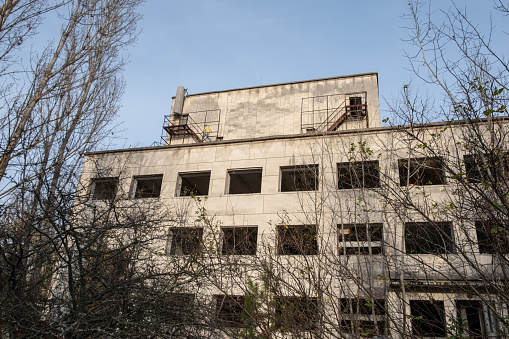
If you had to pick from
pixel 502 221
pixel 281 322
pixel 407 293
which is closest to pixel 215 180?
pixel 281 322

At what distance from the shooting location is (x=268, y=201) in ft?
49.3

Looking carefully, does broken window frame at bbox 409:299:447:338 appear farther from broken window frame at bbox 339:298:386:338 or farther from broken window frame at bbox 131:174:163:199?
broken window frame at bbox 131:174:163:199

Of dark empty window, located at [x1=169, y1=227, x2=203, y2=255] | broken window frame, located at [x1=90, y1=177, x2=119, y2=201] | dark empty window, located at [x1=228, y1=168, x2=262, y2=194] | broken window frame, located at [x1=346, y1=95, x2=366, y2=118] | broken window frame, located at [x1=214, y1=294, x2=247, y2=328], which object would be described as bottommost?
broken window frame, located at [x1=214, y1=294, x2=247, y2=328]

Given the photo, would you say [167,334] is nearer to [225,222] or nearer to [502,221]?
[502,221]

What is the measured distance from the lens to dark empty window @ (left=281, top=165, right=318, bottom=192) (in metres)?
14.8

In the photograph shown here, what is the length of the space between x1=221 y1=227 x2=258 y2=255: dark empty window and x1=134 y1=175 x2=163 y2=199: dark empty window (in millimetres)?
4366

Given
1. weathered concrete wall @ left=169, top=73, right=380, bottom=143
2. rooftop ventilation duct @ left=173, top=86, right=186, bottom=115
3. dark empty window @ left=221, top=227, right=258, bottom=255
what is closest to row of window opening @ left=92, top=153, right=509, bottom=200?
dark empty window @ left=221, top=227, right=258, bottom=255

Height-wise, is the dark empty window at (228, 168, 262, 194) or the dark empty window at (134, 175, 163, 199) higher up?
the dark empty window at (228, 168, 262, 194)

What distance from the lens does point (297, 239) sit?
42.0 ft

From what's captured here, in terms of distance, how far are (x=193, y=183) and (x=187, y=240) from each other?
4539mm

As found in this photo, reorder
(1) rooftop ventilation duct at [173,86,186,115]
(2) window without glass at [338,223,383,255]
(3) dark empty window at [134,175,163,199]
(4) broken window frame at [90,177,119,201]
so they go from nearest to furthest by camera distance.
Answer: (4) broken window frame at [90,177,119,201] < (2) window without glass at [338,223,383,255] < (3) dark empty window at [134,175,163,199] < (1) rooftop ventilation duct at [173,86,186,115]

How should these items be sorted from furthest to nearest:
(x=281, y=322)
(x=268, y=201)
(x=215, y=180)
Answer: (x=215, y=180) → (x=268, y=201) → (x=281, y=322)

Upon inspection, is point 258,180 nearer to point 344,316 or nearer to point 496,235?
point 344,316

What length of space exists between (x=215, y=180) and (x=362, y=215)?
628 cm
